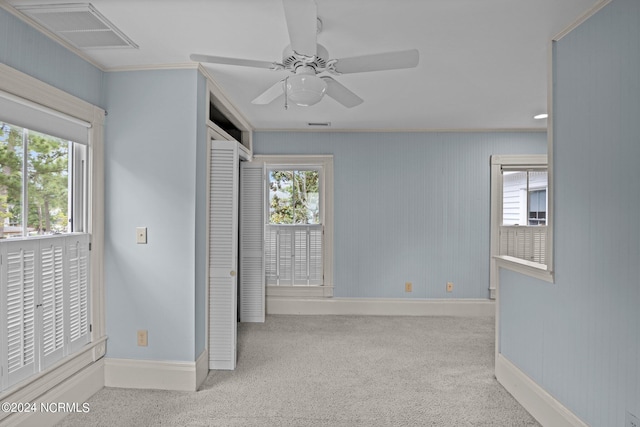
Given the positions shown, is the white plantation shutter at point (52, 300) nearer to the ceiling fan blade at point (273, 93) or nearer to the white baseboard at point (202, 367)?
the white baseboard at point (202, 367)

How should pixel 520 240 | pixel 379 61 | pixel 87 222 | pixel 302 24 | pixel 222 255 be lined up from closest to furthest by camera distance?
pixel 302 24, pixel 379 61, pixel 87 222, pixel 222 255, pixel 520 240

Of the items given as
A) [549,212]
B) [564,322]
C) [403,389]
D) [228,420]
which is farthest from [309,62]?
[403,389]

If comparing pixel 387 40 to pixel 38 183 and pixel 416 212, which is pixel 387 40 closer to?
pixel 38 183

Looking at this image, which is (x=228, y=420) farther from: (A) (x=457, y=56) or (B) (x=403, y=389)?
(A) (x=457, y=56)

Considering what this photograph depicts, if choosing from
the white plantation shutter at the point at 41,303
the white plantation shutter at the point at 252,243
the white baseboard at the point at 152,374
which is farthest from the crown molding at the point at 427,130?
the white baseboard at the point at 152,374

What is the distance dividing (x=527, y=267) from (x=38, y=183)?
3.05m

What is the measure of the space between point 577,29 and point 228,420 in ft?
9.76

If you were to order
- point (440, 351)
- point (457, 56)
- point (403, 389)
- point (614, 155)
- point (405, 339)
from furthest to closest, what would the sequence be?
point (405, 339), point (440, 351), point (403, 389), point (457, 56), point (614, 155)

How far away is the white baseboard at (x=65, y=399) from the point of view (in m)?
1.86

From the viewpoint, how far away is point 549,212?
207cm

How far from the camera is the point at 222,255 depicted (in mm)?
2742

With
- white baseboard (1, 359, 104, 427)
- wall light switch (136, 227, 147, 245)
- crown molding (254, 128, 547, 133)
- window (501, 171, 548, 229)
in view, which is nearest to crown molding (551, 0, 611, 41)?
crown molding (254, 128, 547, 133)

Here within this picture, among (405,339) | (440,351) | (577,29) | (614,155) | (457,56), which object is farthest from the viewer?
(405,339)

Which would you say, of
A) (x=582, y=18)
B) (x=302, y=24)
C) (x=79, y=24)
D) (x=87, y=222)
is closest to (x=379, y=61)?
(x=302, y=24)
